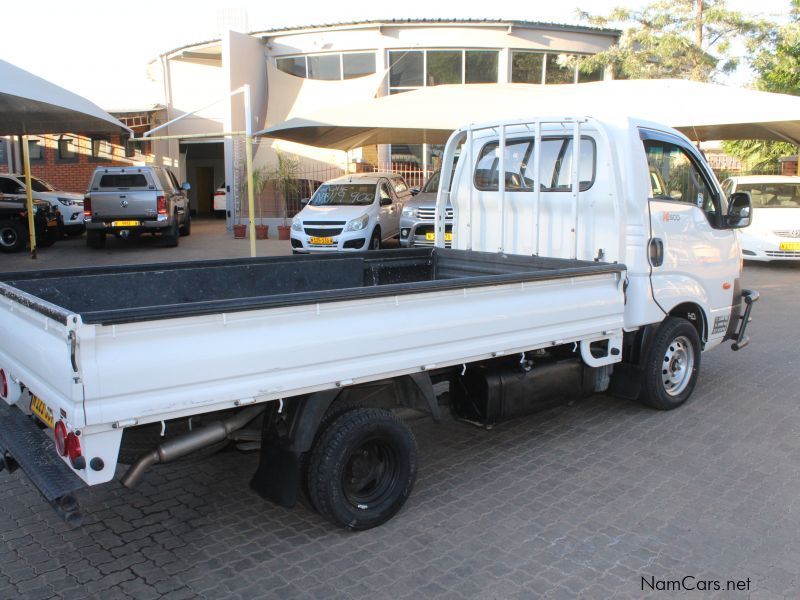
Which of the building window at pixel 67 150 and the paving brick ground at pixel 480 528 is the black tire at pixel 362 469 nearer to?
the paving brick ground at pixel 480 528

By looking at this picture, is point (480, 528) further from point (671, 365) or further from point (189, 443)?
point (671, 365)

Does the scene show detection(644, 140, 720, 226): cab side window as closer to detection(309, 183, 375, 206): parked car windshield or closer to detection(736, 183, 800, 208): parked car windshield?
detection(736, 183, 800, 208): parked car windshield

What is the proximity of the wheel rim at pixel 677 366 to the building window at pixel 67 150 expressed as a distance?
22.7m

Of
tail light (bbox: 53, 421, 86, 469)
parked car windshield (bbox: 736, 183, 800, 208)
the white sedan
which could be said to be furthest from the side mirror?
parked car windshield (bbox: 736, 183, 800, 208)

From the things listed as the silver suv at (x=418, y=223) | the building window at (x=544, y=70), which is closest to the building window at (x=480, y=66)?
the building window at (x=544, y=70)

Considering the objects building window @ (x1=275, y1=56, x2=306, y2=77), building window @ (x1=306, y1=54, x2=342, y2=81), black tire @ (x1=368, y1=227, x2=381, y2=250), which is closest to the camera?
black tire @ (x1=368, y1=227, x2=381, y2=250)

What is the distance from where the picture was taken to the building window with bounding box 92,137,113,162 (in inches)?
931

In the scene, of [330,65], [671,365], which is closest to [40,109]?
[671,365]

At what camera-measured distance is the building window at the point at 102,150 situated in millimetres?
23656

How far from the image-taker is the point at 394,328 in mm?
3656

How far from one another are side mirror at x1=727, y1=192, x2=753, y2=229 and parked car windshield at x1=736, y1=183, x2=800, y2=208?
31.2 ft

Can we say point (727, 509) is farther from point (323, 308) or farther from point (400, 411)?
point (323, 308)

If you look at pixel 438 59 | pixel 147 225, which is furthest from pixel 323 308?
pixel 438 59

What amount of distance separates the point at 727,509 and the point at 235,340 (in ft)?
9.80
